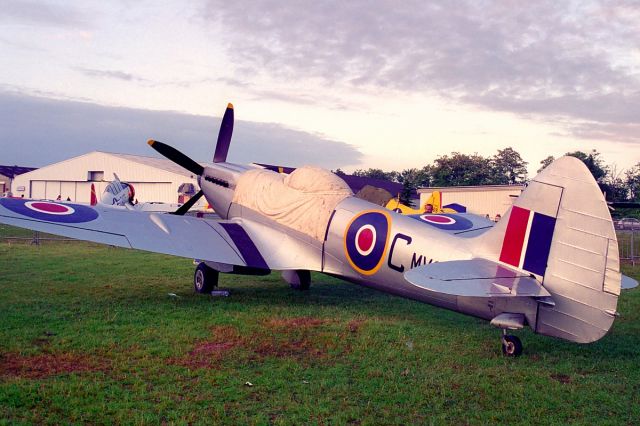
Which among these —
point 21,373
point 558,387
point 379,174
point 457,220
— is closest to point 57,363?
point 21,373

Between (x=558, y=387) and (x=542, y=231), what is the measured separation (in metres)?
1.57

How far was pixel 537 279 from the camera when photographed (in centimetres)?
569

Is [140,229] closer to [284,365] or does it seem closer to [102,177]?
[284,365]

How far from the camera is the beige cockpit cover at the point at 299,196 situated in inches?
341

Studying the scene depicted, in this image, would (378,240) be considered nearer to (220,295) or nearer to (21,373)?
(220,295)

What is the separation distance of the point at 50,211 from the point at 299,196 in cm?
401

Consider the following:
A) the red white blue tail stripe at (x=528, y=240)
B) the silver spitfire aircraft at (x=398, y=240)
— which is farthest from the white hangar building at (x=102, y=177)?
the red white blue tail stripe at (x=528, y=240)

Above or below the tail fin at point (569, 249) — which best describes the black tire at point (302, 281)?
below

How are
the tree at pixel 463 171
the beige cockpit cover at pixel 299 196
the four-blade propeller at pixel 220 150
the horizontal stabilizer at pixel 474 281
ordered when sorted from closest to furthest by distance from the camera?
the horizontal stabilizer at pixel 474 281
the beige cockpit cover at pixel 299 196
the four-blade propeller at pixel 220 150
the tree at pixel 463 171

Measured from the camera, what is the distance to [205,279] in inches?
385

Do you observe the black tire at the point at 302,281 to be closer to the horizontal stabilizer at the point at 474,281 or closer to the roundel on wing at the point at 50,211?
the roundel on wing at the point at 50,211

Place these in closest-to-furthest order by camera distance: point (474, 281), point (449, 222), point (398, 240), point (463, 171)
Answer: point (474, 281)
point (398, 240)
point (449, 222)
point (463, 171)

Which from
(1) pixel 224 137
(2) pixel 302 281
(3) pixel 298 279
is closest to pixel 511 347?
(3) pixel 298 279

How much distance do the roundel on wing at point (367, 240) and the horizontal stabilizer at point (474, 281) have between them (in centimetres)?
173
